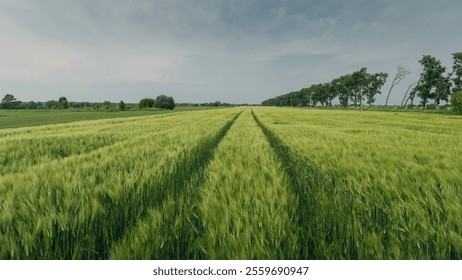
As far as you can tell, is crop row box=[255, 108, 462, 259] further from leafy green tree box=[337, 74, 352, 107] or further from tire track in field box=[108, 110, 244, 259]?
leafy green tree box=[337, 74, 352, 107]

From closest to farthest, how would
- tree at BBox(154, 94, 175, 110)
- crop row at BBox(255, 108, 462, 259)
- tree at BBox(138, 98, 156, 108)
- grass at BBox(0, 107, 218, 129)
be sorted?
1. crop row at BBox(255, 108, 462, 259)
2. grass at BBox(0, 107, 218, 129)
3. tree at BBox(154, 94, 175, 110)
4. tree at BBox(138, 98, 156, 108)

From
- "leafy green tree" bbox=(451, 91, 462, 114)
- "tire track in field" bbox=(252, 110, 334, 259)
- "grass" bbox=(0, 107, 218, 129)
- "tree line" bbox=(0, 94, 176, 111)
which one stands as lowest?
"tire track in field" bbox=(252, 110, 334, 259)

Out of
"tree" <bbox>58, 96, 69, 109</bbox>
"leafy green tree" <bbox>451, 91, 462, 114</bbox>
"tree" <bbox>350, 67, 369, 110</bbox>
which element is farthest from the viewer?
"tree" <bbox>58, 96, 69, 109</bbox>

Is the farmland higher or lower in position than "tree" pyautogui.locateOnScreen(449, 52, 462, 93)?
lower

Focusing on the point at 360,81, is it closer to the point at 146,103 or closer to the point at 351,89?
the point at 351,89

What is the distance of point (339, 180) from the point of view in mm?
2949

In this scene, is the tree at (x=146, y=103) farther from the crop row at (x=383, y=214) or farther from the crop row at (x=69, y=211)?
the crop row at (x=383, y=214)

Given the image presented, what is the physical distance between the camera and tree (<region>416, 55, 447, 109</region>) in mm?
58688

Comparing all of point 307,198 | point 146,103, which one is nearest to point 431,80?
point 307,198

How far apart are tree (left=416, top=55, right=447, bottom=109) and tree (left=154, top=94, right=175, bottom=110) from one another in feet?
387

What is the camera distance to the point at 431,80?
196ft

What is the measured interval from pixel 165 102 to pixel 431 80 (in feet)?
405

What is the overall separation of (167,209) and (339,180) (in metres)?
2.46

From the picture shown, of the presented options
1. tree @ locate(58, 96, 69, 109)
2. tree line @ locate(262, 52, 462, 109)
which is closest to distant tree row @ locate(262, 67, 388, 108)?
tree line @ locate(262, 52, 462, 109)
